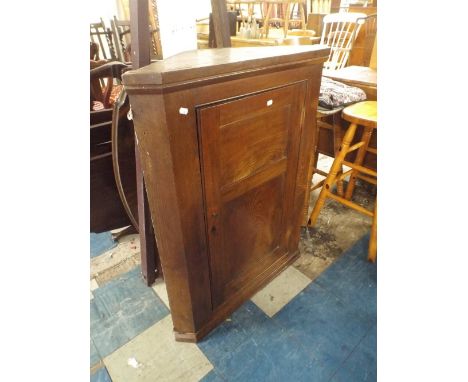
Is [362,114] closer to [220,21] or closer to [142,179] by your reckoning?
[220,21]

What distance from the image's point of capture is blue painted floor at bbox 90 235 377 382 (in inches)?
46.3

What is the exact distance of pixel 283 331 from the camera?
1.32m

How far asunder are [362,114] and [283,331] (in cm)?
110

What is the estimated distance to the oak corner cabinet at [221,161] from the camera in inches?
31.5

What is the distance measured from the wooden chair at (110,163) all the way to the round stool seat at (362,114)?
1.07 m

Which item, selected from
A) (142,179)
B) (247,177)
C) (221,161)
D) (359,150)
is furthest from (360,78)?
(142,179)

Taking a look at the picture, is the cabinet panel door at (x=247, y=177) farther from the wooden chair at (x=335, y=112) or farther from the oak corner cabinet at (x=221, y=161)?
the wooden chair at (x=335, y=112)

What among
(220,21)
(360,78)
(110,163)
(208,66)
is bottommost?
(110,163)

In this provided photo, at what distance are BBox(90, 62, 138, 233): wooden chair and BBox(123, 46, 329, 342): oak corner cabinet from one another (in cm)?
48

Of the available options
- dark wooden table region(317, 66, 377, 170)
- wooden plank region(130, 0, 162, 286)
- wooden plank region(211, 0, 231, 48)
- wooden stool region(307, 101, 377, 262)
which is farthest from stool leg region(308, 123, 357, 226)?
wooden plank region(130, 0, 162, 286)

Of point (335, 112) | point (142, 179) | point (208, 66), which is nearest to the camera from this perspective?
point (208, 66)
